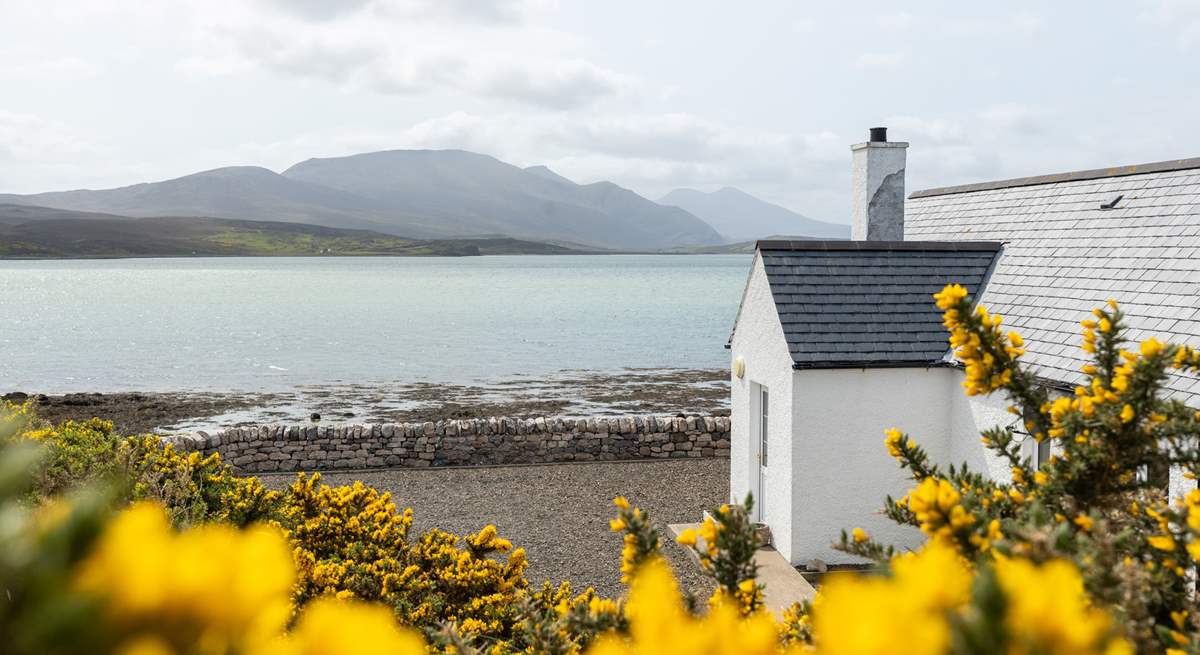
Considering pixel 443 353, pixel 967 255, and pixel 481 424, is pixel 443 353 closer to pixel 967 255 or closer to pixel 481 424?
pixel 481 424

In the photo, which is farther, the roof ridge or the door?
the door

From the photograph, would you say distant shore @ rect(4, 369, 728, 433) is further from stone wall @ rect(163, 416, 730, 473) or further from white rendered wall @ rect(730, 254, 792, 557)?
white rendered wall @ rect(730, 254, 792, 557)

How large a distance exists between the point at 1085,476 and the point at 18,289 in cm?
13711

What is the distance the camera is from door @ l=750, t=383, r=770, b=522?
1293 centimetres

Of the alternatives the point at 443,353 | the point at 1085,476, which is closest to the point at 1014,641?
the point at 1085,476

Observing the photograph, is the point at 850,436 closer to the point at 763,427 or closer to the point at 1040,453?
the point at 763,427

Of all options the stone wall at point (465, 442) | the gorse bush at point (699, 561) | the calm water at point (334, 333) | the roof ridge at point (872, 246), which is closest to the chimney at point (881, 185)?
the roof ridge at point (872, 246)

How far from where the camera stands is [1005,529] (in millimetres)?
A: 3109

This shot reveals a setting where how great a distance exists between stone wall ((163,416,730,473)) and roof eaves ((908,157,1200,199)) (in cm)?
657

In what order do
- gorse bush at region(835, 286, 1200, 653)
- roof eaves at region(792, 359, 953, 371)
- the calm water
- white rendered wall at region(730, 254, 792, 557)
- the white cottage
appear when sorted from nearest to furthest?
gorse bush at region(835, 286, 1200, 653)
the white cottage
roof eaves at region(792, 359, 953, 371)
white rendered wall at region(730, 254, 792, 557)
the calm water

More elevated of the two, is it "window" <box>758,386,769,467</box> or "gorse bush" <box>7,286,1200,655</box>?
"gorse bush" <box>7,286,1200,655</box>

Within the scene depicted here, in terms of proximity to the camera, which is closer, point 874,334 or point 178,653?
point 178,653

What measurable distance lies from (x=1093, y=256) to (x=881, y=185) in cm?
391

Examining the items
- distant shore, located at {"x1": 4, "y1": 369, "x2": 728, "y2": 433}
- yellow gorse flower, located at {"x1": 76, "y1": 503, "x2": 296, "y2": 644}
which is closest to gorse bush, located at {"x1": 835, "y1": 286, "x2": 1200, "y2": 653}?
yellow gorse flower, located at {"x1": 76, "y1": 503, "x2": 296, "y2": 644}
